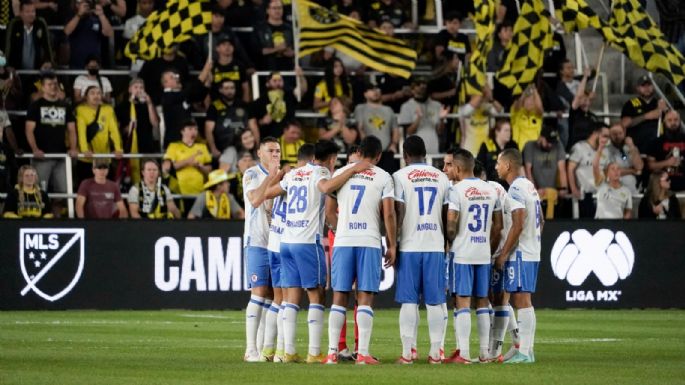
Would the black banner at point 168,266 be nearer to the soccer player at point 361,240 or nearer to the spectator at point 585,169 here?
the spectator at point 585,169

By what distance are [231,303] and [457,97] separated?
7.01 metres

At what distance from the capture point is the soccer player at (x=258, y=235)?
53.8ft

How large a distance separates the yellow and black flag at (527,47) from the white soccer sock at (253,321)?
13.8 metres

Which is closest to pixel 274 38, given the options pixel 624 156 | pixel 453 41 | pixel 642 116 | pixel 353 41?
pixel 353 41

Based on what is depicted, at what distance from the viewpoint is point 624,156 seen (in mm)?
29469

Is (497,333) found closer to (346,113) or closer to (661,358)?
(661,358)

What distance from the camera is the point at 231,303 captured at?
2608 centimetres

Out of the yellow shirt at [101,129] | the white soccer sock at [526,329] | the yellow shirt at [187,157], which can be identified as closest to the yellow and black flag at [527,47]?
the yellow shirt at [187,157]

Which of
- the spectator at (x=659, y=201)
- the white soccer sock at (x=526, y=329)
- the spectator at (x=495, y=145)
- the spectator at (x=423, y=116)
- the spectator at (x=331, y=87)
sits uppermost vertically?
the spectator at (x=331, y=87)

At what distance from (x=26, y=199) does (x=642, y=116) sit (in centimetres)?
1314

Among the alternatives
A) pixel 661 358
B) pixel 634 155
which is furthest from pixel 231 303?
pixel 661 358

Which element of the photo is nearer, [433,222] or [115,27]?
[433,222]

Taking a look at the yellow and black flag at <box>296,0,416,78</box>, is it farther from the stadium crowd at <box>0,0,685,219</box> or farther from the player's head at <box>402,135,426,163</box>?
the player's head at <box>402,135,426,163</box>

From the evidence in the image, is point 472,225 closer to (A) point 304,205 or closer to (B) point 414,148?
(B) point 414,148
